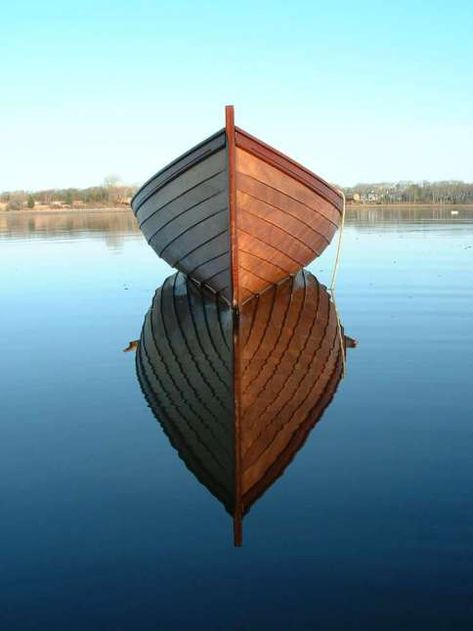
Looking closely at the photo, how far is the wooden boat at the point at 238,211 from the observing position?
9.20 meters

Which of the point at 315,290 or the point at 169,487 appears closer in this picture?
the point at 169,487

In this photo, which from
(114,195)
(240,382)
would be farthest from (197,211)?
(114,195)

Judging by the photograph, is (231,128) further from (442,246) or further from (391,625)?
(442,246)

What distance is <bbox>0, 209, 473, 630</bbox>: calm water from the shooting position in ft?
9.16

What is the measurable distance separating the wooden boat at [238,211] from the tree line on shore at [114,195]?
105671 mm

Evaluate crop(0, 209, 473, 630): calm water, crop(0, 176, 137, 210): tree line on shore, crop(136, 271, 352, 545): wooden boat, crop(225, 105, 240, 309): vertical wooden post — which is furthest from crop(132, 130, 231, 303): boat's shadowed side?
crop(0, 176, 137, 210): tree line on shore

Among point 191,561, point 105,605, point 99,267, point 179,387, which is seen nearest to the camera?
point 105,605

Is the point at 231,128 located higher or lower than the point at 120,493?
higher

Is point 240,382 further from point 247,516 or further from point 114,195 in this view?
point 114,195

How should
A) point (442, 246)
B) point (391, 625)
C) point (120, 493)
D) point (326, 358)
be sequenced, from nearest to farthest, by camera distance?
point (391, 625)
point (120, 493)
point (326, 358)
point (442, 246)

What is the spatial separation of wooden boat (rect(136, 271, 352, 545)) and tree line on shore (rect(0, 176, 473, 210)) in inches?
4251

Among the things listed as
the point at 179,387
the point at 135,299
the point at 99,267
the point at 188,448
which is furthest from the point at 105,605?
the point at 99,267

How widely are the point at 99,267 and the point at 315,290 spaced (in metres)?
8.09

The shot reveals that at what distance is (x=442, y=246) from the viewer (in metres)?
22.7
